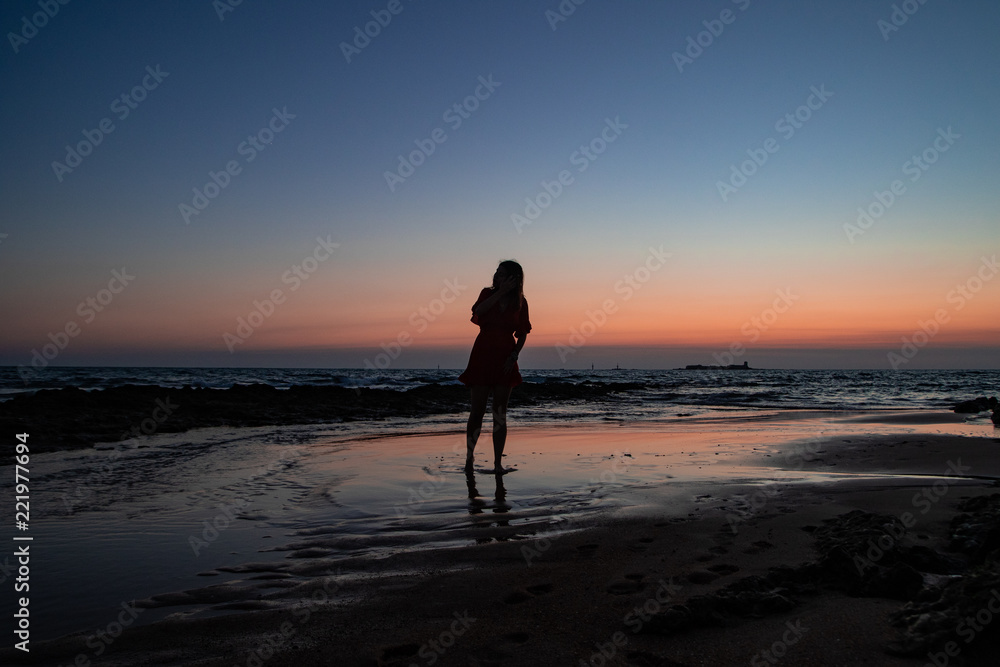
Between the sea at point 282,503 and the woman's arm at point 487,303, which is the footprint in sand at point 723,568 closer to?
the sea at point 282,503

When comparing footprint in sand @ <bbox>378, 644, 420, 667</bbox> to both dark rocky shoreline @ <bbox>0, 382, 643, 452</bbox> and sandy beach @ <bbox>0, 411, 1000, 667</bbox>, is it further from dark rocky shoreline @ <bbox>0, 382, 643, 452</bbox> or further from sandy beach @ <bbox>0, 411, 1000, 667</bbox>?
dark rocky shoreline @ <bbox>0, 382, 643, 452</bbox>

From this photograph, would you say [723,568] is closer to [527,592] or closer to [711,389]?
[527,592]

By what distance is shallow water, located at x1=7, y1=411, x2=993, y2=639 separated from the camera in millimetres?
2848

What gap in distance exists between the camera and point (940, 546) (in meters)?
2.84

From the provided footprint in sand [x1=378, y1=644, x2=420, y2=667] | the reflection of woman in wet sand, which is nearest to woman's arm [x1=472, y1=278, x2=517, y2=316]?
the reflection of woman in wet sand

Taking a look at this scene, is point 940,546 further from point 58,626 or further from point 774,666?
point 58,626

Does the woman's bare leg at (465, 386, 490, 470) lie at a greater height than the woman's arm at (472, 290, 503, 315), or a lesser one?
lesser

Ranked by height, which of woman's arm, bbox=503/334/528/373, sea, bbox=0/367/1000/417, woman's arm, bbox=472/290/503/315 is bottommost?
sea, bbox=0/367/1000/417

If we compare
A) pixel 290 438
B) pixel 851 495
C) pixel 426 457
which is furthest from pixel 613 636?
pixel 290 438

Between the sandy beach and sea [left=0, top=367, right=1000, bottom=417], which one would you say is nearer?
the sandy beach

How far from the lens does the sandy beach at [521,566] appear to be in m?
1.98

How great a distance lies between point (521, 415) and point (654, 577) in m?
12.3

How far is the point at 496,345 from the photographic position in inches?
242

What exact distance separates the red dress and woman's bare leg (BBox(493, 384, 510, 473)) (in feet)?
0.38
